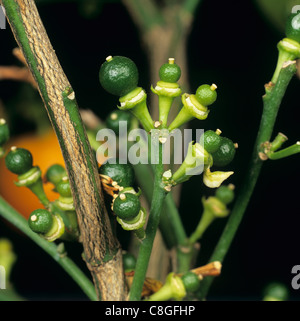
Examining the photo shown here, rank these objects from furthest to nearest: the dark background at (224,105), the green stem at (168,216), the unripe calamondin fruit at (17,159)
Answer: the dark background at (224,105)
the green stem at (168,216)
the unripe calamondin fruit at (17,159)

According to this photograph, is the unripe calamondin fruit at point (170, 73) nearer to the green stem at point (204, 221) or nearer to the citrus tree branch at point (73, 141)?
the citrus tree branch at point (73, 141)

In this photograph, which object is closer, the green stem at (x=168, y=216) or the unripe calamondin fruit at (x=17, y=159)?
the unripe calamondin fruit at (x=17, y=159)

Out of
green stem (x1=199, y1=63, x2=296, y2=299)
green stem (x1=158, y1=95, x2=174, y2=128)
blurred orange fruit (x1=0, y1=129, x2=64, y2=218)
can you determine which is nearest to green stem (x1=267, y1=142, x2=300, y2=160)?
green stem (x1=199, y1=63, x2=296, y2=299)

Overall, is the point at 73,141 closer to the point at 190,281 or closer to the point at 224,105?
the point at 190,281

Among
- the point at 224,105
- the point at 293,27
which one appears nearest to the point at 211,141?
the point at 293,27

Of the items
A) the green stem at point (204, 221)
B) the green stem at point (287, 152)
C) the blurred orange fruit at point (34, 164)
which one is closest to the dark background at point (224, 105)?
the blurred orange fruit at point (34, 164)

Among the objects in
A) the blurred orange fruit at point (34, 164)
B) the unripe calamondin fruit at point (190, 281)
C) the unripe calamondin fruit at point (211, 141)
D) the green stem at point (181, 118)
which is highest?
the green stem at point (181, 118)
